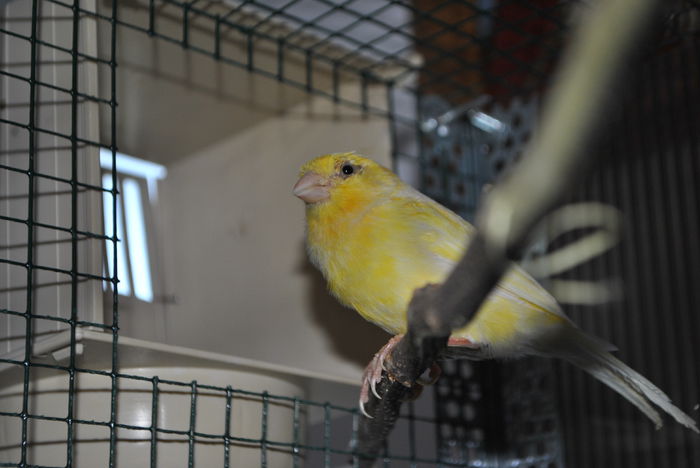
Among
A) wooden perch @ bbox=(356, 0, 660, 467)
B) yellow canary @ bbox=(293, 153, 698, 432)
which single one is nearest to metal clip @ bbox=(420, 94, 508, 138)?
yellow canary @ bbox=(293, 153, 698, 432)

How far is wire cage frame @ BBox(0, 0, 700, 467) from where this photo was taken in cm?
179

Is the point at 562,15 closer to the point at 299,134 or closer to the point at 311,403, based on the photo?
the point at 299,134

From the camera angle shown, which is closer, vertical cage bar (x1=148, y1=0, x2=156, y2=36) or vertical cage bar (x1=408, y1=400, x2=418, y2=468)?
vertical cage bar (x1=148, y1=0, x2=156, y2=36)

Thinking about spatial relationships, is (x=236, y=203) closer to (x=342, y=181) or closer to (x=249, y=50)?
(x=249, y=50)

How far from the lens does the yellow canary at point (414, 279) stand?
1927mm

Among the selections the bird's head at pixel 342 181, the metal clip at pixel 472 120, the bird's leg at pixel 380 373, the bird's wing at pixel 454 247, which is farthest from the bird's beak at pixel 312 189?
the metal clip at pixel 472 120

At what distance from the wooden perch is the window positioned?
68.7 inches

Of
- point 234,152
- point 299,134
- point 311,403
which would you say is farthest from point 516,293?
point 234,152

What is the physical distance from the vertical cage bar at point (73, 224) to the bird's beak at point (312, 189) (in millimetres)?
564

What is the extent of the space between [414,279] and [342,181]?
1.35ft

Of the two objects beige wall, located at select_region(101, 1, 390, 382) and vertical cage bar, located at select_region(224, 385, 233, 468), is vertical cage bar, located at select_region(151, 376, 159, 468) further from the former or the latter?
beige wall, located at select_region(101, 1, 390, 382)

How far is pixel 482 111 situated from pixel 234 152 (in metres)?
0.87

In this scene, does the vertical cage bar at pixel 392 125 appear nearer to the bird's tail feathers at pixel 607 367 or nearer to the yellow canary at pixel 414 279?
the yellow canary at pixel 414 279

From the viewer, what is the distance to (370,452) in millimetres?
2271
